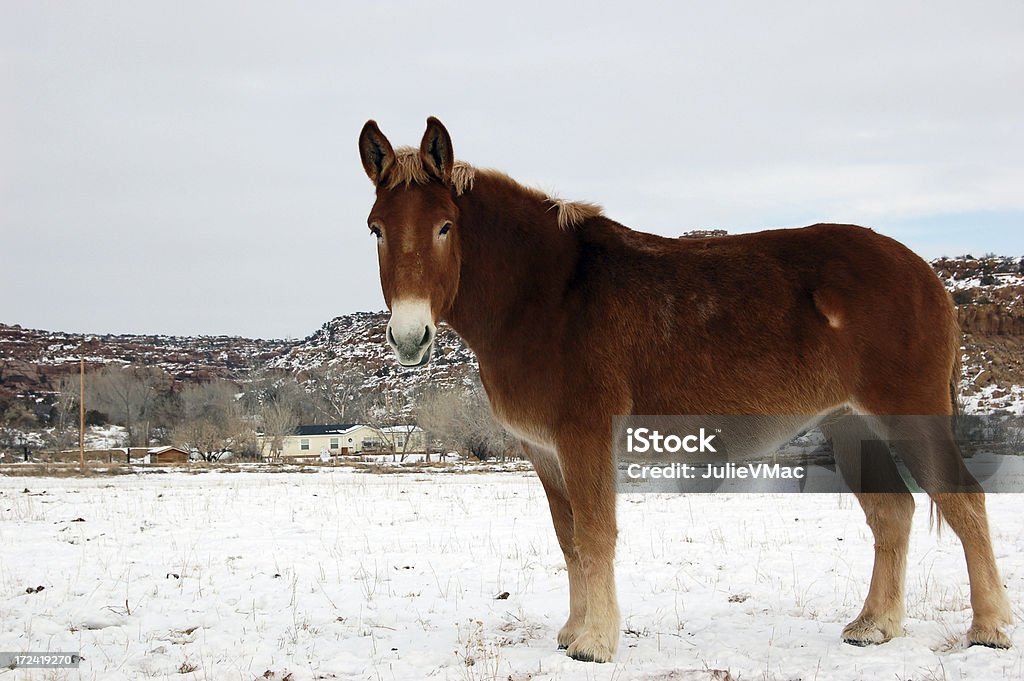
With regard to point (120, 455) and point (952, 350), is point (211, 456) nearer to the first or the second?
point (120, 455)

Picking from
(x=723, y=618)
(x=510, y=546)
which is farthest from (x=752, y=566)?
(x=510, y=546)

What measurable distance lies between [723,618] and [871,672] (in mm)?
1697

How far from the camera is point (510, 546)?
10.4 metres

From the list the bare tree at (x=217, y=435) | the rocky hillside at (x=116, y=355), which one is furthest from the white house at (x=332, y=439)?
the rocky hillside at (x=116, y=355)

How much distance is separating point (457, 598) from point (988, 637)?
4.44 metres

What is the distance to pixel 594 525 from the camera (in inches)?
203

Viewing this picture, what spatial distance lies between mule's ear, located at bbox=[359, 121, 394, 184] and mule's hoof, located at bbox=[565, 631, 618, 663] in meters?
3.48

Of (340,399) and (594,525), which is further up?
(340,399)

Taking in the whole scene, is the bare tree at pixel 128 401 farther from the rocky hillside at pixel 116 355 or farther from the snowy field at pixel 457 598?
the snowy field at pixel 457 598

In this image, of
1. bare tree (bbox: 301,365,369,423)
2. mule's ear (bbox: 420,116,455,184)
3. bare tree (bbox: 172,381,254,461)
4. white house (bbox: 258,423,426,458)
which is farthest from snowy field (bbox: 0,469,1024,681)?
bare tree (bbox: 301,365,369,423)

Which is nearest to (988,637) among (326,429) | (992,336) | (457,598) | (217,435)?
(457,598)

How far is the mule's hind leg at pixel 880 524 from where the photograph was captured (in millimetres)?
5723

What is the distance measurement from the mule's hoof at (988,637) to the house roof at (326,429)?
100191mm

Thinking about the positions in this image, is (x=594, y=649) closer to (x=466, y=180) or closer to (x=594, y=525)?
(x=594, y=525)
